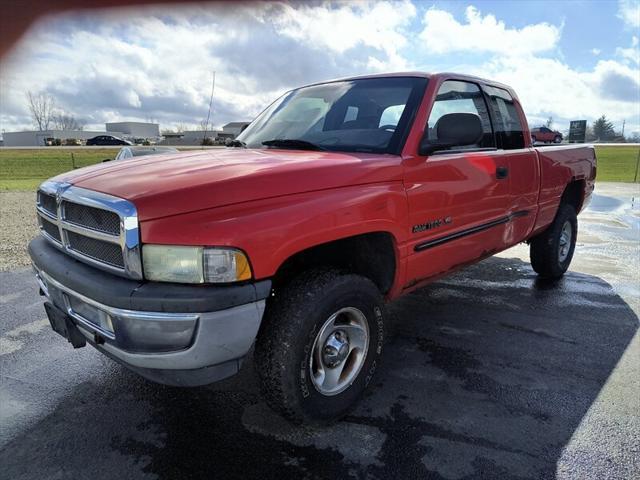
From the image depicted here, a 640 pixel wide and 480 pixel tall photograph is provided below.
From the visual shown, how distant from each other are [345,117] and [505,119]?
1.85 m

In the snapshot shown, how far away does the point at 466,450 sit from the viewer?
96.0 inches

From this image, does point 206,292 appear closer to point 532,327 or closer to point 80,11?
point 80,11

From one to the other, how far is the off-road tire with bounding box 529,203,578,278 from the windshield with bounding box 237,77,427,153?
114 inches

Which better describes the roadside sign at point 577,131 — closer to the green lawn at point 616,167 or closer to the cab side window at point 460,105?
the green lawn at point 616,167

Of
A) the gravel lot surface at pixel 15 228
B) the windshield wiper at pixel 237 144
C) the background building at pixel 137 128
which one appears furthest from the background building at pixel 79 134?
the windshield wiper at pixel 237 144

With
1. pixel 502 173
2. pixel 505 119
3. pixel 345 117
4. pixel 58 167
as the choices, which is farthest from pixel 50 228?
pixel 58 167

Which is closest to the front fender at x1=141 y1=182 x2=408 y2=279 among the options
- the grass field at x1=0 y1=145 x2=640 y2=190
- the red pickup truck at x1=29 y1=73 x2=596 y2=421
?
the red pickup truck at x1=29 y1=73 x2=596 y2=421

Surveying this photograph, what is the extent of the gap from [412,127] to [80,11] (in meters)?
2.22

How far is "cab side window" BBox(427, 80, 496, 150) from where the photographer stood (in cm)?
329

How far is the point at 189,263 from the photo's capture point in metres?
2.04

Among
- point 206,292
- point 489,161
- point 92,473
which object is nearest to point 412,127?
point 489,161

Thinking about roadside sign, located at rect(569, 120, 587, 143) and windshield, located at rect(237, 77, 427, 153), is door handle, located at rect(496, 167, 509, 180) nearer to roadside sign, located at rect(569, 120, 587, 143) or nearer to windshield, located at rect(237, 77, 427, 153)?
windshield, located at rect(237, 77, 427, 153)

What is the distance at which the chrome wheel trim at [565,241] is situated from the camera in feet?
18.1

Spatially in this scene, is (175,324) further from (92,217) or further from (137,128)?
(137,128)
